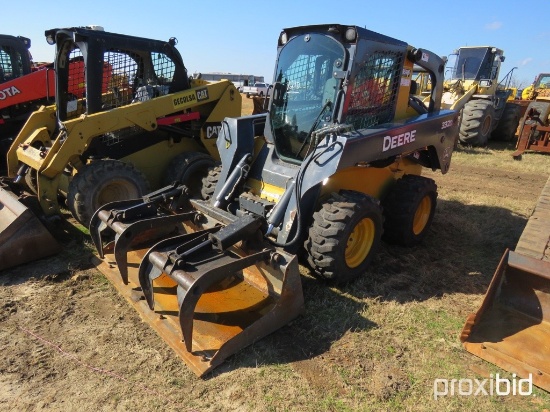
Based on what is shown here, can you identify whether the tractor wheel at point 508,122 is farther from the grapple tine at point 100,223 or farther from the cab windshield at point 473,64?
the grapple tine at point 100,223

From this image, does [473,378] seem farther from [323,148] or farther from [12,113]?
[12,113]

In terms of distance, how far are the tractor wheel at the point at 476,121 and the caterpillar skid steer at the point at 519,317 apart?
8032mm

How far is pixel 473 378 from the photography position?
8.91 ft

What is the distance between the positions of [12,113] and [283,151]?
5.50m

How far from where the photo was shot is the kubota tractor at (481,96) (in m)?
10.5

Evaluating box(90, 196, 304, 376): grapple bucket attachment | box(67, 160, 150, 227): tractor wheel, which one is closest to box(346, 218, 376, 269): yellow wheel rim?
box(90, 196, 304, 376): grapple bucket attachment

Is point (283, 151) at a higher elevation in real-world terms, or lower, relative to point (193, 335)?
higher

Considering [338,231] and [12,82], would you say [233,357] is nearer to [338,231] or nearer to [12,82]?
[338,231]

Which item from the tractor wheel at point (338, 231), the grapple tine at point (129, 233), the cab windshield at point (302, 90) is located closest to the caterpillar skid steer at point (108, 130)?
the grapple tine at point (129, 233)

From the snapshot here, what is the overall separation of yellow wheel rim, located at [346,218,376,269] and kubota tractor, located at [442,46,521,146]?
7.86m

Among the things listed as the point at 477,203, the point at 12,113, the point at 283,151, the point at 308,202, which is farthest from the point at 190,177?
the point at 477,203

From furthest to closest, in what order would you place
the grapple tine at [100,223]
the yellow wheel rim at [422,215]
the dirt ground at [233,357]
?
the yellow wheel rim at [422,215] → the grapple tine at [100,223] → the dirt ground at [233,357]

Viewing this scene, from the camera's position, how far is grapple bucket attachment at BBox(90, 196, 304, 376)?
8.76ft

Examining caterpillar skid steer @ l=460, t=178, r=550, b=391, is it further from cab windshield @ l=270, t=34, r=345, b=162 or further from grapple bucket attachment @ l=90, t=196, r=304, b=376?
cab windshield @ l=270, t=34, r=345, b=162
